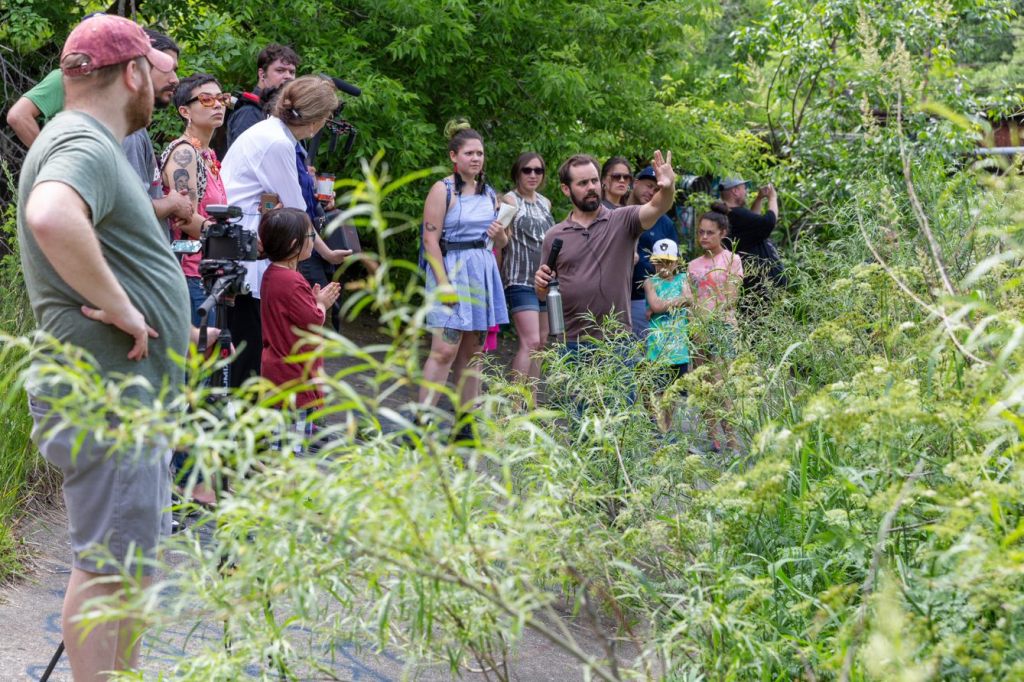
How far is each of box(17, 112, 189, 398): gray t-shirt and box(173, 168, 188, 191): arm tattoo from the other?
2325 mm

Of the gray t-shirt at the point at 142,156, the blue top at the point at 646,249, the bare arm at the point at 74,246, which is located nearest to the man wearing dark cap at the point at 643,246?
the blue top at the point at 646,249

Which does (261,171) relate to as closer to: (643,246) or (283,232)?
(283,232)

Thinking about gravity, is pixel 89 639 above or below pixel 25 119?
below

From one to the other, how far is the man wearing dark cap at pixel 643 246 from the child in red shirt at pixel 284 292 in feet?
7.09

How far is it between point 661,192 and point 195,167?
2205 mm

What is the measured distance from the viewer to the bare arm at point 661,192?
234 inches

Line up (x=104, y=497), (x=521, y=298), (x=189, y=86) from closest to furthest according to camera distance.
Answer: (x=104, y=497) < (x=189, y=86) < (x=521, y=298)

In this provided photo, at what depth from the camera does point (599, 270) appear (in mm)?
6695

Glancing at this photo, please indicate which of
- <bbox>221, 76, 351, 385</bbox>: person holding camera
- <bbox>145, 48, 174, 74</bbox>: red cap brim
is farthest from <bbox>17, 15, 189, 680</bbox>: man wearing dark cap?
<bbox>221, 76, 351, 385</bbox>: person holding camera

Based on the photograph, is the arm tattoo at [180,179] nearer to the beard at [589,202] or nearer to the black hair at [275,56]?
the black hair at [275,56]

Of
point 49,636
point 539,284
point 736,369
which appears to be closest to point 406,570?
point 736,369

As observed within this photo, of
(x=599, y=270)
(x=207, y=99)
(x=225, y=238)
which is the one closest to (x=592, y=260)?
(x=599, y=270)

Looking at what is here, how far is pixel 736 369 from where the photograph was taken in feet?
13.0

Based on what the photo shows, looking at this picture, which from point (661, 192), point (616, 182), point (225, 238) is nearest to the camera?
point (225, 238)
